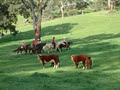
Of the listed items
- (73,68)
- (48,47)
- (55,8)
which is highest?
(73,68)

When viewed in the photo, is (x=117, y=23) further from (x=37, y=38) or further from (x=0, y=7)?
(x=37, y=38)

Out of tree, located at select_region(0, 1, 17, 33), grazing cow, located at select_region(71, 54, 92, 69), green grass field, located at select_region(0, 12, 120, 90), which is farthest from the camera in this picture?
tree, located at select_region(0, 1, 17, 33)

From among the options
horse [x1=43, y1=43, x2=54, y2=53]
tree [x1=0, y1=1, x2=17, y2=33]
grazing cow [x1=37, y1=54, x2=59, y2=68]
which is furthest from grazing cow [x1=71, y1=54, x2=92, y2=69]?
tree [x1=0, y1=1, x2=17, y2=33]

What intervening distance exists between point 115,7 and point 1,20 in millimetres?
54143

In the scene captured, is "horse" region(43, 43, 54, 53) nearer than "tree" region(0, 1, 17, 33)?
Yes

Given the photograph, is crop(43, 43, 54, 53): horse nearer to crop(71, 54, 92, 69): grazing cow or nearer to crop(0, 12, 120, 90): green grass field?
crop(0, 12, 120, 90): green grass field

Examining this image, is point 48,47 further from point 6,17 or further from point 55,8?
point 55,8

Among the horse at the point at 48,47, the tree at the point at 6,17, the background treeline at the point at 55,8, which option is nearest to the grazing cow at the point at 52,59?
the horse at the point at 48,47

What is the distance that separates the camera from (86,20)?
8231 centimetres

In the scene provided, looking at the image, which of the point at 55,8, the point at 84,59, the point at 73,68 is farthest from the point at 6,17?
the point at 55,8

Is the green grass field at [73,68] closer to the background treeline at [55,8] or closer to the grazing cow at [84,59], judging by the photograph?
the grazing cow at [84,59]

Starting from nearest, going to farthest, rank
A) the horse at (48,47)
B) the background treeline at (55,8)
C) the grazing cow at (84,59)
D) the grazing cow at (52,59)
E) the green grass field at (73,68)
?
the green grass field at (73,68), the grazing cow at (84,59), the grazing cow at (52,59), the horse at (48,47), the background treeline at (55,8)

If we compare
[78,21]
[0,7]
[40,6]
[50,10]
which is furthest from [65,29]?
[50,10]

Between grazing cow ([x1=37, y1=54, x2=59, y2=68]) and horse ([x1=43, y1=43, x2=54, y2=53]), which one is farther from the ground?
grazing cow ([x1=37, y1=54, x2=59, y2=68])
